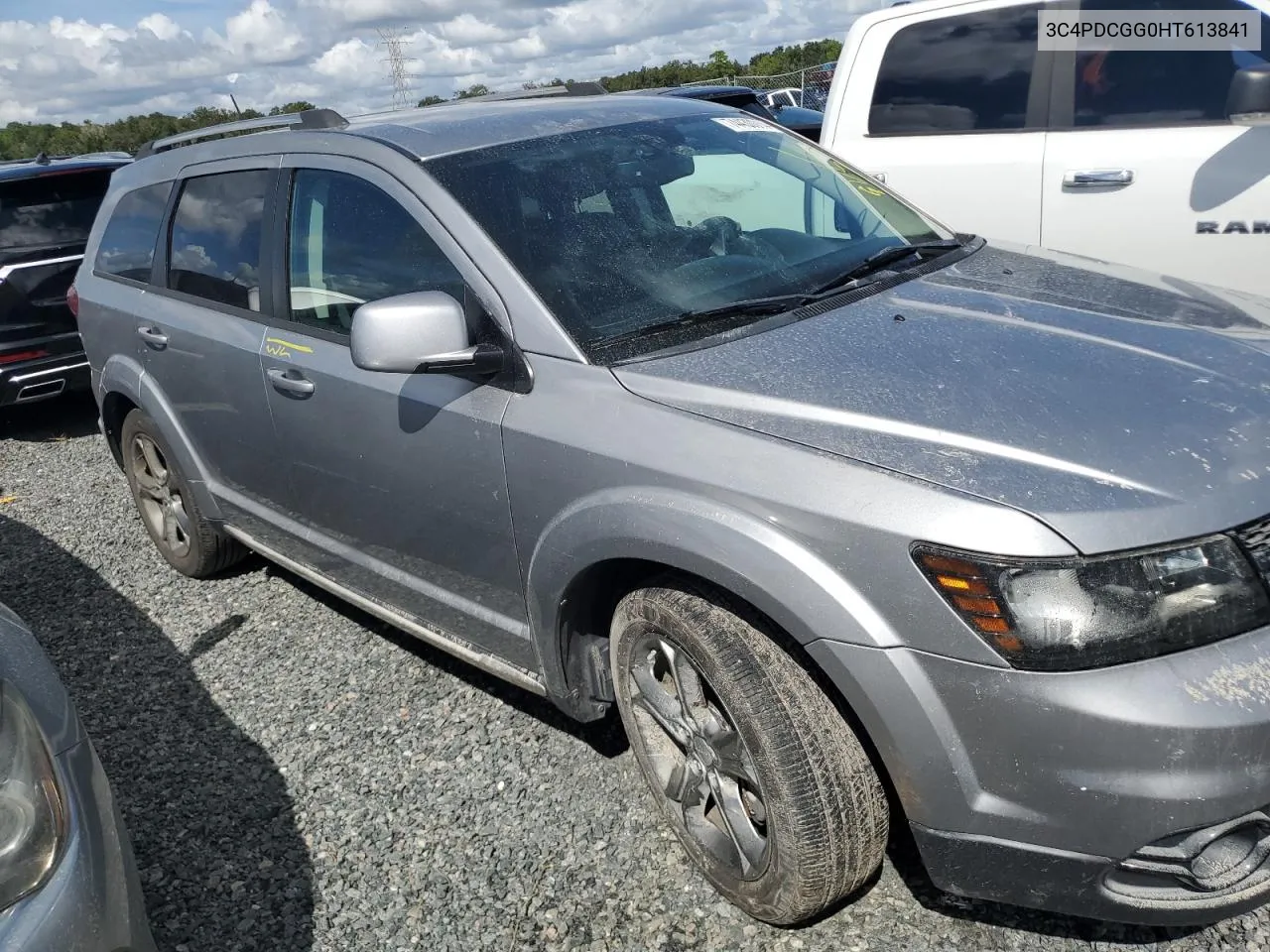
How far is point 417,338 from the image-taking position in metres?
2.54

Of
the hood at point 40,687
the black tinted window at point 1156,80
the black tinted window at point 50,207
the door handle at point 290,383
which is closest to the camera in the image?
the hood at point 40,687

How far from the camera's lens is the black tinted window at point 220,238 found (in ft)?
11.9

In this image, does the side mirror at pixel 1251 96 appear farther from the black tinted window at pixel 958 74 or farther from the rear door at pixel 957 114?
the black tinted window at pixel 958 74

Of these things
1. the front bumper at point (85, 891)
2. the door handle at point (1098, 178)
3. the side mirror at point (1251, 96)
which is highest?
the side mirror at point (1251, 96)

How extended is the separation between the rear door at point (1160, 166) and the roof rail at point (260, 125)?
3.10m

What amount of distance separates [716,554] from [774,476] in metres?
0.20

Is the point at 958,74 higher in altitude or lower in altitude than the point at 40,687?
higher

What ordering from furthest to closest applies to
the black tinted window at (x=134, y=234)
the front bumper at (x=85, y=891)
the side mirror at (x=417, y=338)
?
the black tinted window at (x=134, y=234)
the side mirror at (x=417, y=338)
the front bumper at (x=85, y=891)

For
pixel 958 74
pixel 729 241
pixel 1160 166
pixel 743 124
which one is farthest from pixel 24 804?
pixel 958 74

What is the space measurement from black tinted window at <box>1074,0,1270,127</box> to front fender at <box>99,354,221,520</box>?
4.00 metres

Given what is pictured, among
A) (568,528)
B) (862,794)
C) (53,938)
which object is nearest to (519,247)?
(568,528)

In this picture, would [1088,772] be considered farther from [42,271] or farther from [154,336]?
[42,271]

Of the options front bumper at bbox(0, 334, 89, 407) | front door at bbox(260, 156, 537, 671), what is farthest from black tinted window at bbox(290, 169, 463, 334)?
front bumper at bbox(0, 334, 89, 407)

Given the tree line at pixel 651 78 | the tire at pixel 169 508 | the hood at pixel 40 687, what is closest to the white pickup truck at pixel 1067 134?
the tire at pixel 169 508
